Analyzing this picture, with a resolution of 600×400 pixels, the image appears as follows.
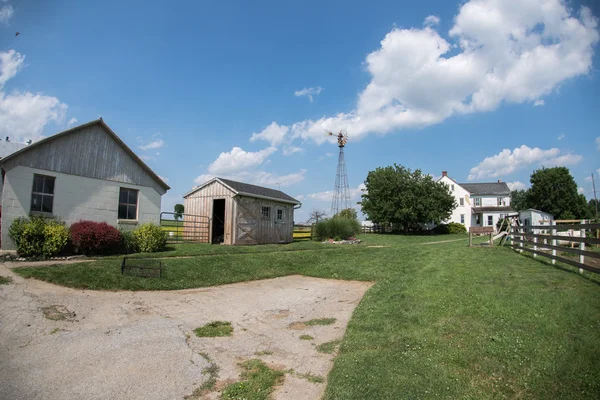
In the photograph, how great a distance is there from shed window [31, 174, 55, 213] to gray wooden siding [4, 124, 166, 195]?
0.42 metres

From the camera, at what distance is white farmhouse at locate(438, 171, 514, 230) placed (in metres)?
50.7

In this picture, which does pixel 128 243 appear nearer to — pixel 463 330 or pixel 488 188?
pixel 463 330

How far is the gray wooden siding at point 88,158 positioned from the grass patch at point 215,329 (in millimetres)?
10443

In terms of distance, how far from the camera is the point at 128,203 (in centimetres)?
1633

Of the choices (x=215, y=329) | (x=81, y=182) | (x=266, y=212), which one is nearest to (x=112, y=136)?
(x=81, y=182)

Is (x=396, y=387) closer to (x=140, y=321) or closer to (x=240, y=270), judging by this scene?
(x=140, y=321)

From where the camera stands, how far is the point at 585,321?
5090mm

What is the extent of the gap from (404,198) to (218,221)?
23.4 meters

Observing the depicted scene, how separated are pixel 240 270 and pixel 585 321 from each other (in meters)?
9.38

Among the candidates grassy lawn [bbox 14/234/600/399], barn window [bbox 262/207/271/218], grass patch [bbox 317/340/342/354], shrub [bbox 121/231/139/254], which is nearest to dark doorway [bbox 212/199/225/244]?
barn window [bbox 262/207/271/218]

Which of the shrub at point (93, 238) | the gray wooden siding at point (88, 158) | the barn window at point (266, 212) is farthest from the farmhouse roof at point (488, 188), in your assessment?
the shrub at point (93, 238)

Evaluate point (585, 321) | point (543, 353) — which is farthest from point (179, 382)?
point (585, 321)

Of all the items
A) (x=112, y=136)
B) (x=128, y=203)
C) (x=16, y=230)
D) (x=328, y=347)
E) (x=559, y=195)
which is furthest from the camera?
(x=559, y=195)

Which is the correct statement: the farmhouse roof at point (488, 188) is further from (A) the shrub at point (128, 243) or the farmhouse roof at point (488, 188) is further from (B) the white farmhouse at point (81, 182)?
(A) the shrub at point (128, 243)
